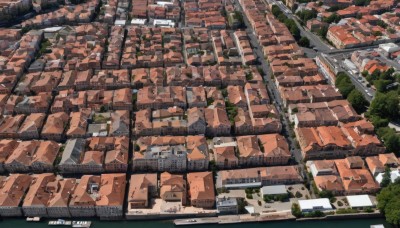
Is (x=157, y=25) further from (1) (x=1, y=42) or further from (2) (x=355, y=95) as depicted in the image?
(2) (x=355, y=95)

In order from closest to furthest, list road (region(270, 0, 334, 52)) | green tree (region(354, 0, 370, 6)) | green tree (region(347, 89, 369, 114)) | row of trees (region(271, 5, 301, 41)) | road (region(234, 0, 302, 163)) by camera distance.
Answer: road (region(234, 0, 302, 163)) → green tree (region(347, 89, 369, 114)) → road (region(270, 0, 334, 52)) → row of trees (region(271, 5, 301, 41)) → green tree (region(354, 0, 370, 6))

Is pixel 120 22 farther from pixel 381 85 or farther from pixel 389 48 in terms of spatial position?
pixel 389 48

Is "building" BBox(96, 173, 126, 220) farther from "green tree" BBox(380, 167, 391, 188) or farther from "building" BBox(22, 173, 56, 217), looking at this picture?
"green tree" BBox(380, 167, 391, 188)

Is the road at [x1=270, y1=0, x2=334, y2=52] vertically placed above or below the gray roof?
above

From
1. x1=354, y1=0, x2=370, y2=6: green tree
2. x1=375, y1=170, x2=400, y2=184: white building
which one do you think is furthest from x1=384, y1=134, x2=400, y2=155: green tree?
x1=354, y1=0, x2=370, y2=6: green tree

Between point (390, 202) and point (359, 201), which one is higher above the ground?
point (390, 202)

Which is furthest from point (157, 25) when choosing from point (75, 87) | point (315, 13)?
point (315, 13)

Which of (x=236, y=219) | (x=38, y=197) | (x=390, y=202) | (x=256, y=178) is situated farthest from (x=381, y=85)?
(x=38, y=197)
